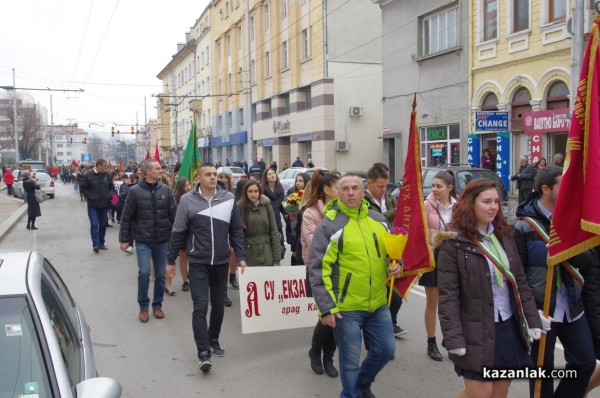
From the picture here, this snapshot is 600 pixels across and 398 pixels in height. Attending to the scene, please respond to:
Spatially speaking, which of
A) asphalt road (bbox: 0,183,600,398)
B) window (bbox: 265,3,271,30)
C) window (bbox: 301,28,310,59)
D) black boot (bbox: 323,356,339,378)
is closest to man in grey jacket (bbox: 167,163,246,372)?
asphalt road (bbox: 0,183,600,398)

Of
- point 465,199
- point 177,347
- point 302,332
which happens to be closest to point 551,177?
point 465,199

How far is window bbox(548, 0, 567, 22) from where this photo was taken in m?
17.6

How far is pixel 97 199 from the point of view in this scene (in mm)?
12742

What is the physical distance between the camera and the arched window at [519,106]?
19344mm

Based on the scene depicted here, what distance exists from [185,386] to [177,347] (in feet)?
3.67

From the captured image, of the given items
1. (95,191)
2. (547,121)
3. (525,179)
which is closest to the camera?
(95,191)

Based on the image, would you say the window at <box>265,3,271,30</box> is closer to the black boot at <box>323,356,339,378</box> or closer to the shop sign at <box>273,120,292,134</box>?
the shop sign at <box>273,120,292,134</box>

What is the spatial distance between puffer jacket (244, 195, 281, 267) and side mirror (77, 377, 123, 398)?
14.5 ft

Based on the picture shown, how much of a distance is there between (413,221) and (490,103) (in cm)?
1766

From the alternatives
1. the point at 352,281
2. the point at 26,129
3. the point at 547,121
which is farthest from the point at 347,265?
the point at 26,129

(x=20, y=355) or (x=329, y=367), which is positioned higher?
(x=20, y=355)

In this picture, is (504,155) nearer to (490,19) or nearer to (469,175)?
(490,19)

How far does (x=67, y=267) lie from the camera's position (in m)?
11.0

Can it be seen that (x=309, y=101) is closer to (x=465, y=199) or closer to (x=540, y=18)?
(x=540, y=18)
